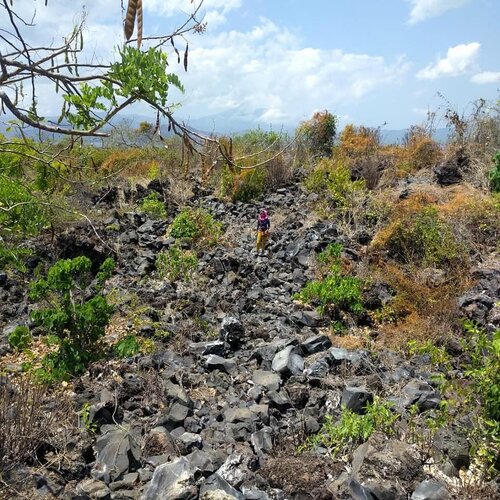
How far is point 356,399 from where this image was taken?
3.75 m

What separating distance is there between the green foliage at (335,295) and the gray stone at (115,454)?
330 cm

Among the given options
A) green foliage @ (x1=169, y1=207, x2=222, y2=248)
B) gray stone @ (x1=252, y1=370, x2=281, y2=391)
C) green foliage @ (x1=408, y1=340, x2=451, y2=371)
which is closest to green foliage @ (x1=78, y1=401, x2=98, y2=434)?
gray stone @ (x1=252, y1=370, x2=281, y2=391)

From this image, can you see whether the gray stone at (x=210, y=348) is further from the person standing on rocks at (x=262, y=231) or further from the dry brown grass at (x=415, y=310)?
the person standing on rocks at (x=262, y=231)

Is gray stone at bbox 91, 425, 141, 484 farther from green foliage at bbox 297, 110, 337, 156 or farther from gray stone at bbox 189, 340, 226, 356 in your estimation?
green foliage at bbox 297, 110, 337, 156

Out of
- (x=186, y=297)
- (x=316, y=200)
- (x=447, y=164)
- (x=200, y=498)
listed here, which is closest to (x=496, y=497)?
(x=200, y=498)

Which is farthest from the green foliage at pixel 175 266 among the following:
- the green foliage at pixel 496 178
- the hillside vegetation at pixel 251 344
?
the green foliage at pixel 496 178

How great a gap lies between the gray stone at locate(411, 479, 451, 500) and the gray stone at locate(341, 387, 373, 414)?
2.91ft

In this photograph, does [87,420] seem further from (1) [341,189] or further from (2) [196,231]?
(1) [341,189]

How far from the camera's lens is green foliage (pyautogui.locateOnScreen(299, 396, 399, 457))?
127 inches

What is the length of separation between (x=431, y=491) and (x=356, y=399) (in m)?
1.03

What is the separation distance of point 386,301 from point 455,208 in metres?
3.22

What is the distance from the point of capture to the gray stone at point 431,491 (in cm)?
274

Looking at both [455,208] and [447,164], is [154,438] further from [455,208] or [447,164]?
[447,164]

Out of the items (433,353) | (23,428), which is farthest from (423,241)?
(23,428)
